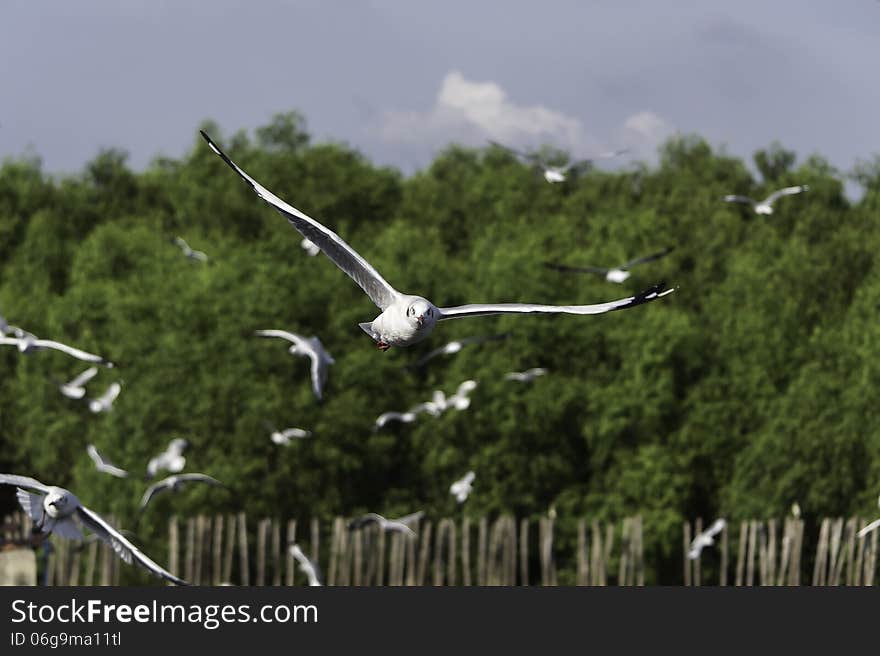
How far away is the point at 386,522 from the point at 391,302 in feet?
80.5

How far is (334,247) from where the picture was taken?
19.8 metres

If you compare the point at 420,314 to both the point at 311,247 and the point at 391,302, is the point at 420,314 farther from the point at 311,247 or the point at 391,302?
the point at 311,247

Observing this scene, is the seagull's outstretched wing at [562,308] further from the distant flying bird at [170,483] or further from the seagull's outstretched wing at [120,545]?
the distant flying bird at [170,483]

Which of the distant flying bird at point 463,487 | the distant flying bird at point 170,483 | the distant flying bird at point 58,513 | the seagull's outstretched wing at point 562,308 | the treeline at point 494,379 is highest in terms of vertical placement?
the treeline at point 494,379

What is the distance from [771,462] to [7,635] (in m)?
29.3

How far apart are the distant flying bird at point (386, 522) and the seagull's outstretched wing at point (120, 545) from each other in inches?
750

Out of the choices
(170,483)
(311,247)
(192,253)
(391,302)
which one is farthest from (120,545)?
(192,253)

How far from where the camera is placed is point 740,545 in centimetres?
5372

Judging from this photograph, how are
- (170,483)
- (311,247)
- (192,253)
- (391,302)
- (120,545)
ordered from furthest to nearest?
(192,253) < (170,483) < (311,247) < (120,545) < (391,302)

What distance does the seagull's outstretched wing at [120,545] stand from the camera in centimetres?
2264

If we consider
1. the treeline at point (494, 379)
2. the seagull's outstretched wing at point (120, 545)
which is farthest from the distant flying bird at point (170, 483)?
the treeline at point (494, 379)

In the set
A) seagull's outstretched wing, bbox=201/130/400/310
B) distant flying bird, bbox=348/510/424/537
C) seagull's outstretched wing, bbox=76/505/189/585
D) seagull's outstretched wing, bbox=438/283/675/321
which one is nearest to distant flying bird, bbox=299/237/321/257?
seagull's outstretched wing, bbox=201/130/400/310

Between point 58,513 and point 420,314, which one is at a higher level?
point 420,314

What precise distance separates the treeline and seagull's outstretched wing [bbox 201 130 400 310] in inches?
1368
